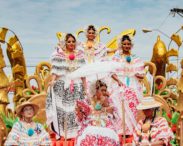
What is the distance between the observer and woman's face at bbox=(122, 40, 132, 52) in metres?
8.89

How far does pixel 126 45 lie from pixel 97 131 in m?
1.99

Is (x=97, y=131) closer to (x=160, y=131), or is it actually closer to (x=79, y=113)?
(x=79, y=113)

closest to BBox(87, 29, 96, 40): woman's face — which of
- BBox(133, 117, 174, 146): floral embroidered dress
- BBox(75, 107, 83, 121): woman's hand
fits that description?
BBox(75, 107, 83, 121): woman's hand

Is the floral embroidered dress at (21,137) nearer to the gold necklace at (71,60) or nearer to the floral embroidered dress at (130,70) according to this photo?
the gold necklace at (71,60)

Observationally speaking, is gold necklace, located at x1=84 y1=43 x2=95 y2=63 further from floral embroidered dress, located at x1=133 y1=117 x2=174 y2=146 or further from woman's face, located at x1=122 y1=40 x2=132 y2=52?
floral embroidered dress, located at x1=133 y1=117 x2=174 y2=146

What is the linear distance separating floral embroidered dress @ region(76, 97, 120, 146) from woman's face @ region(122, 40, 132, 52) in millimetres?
1659

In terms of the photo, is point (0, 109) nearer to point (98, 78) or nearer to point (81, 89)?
point (81, 89)

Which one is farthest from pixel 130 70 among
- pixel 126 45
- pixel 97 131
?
pixel 97 131

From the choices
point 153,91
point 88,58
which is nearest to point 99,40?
point 88,58

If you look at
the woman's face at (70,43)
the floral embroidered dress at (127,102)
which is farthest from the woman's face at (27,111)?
the floral embroidered dress at (127,102)

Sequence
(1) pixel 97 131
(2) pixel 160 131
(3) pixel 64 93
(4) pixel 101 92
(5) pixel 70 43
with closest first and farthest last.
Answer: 1. (2) pixel 160 131
2. (1) pixel 97 131
3. (4) pixel 101 92
4. (5) pixel 70 43
5. (3) pixel 64 93

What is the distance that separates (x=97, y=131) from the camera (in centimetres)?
739

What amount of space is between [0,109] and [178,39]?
3285mm

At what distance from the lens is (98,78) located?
8031mm
